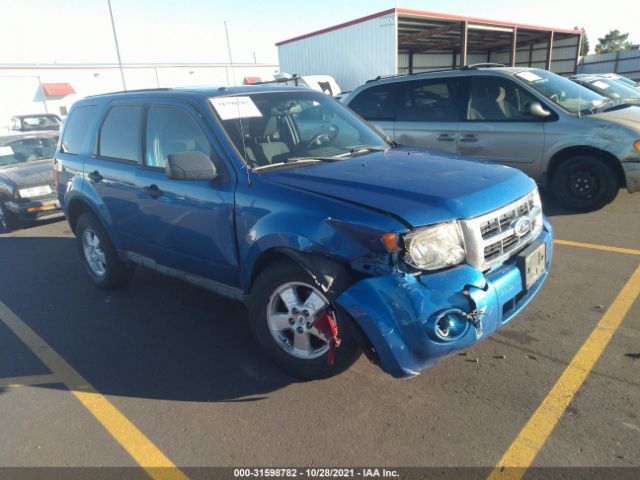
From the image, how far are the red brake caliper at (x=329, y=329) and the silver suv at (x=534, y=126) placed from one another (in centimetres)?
466

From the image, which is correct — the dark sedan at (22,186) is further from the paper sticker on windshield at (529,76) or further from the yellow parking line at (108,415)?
the paper sticker on windshield at (529,76)

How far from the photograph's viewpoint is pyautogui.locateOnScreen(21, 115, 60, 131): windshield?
1675 centimetres

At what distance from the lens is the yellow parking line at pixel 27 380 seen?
11.0 feet

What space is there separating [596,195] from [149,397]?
5.73 m

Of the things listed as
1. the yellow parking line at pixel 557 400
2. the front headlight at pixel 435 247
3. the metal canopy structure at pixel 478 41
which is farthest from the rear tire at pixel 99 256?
the metal canopy structure at pixel 478 41

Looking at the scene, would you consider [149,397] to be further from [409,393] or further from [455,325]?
[455,325]

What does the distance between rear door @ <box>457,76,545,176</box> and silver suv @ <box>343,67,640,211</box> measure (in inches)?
0.5

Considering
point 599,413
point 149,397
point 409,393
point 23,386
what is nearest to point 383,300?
point 409,393

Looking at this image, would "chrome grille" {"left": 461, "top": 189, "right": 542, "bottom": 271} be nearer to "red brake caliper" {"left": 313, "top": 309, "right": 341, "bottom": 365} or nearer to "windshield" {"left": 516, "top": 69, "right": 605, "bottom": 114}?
"red brake caliper" {"left": 313, "top": 309, "right": 341, "bottom": 365}

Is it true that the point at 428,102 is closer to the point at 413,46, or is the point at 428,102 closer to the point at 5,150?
the point at 5,150

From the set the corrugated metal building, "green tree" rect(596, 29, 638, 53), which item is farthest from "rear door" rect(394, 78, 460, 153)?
"green tree" rect(596, 29, 638, 53)

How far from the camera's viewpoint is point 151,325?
4.05 metres

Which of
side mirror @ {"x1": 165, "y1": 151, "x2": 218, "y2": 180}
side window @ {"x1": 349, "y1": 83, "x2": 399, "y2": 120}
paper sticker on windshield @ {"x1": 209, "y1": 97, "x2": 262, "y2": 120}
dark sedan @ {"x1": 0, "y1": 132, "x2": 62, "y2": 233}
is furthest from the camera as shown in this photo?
dark sedan @ {"x1": 0, "y1": 132, "x2": 62, "y2": 233}

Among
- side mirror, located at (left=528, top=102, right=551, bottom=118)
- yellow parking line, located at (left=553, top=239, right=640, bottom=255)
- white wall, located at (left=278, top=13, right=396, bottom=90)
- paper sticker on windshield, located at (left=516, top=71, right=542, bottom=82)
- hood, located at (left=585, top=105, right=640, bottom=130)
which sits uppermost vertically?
white wall, located at (left=278, top=13, right=396, bottom=90)
